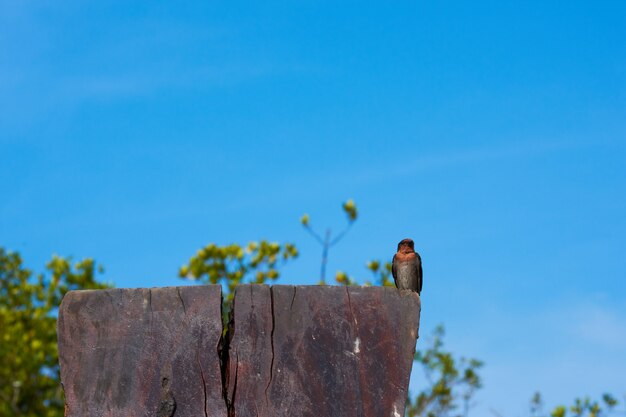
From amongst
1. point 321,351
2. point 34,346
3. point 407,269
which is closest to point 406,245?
point 407,269

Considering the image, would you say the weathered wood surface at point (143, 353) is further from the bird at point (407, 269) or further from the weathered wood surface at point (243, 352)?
A: the bird at point (407, 269)

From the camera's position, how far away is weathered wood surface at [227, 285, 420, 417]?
149 inches

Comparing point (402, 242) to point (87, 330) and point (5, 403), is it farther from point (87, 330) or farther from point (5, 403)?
point (5, 403)

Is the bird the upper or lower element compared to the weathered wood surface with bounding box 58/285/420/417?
upper

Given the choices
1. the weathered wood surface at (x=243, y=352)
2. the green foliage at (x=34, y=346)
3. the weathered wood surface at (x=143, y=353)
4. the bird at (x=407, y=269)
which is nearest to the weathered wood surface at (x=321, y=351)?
the weathered wood surface at (x=243, y=352)

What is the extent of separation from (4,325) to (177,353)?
12.1 metres

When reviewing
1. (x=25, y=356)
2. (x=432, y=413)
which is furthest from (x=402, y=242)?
(x=25, y=356)

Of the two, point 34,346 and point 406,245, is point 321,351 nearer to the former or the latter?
point 406,245

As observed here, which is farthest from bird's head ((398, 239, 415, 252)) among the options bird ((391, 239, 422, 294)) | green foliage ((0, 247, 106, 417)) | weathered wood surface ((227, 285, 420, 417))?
green foliage ((0, 247, 106, 417))

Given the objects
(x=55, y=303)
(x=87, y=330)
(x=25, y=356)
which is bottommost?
(x=87, y=330)

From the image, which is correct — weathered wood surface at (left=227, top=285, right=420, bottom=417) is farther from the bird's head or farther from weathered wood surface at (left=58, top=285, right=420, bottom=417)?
the bird's head

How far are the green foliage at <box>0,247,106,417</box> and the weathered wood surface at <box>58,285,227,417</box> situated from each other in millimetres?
10524

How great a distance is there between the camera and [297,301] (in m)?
3.94

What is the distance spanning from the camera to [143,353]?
3.88 metres
